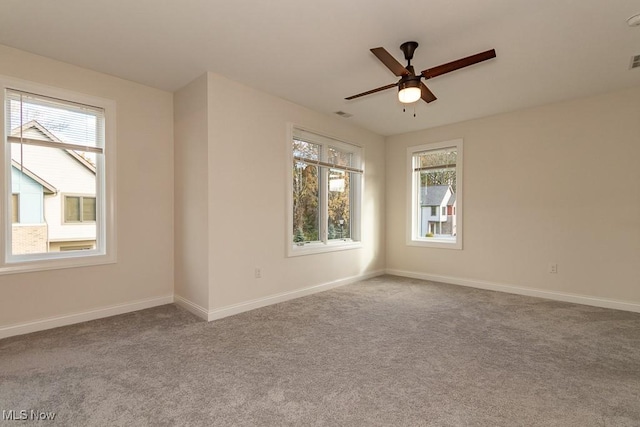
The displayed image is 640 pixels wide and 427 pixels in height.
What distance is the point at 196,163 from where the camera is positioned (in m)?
3.57

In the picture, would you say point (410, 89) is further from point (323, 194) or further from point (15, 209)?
point (15, 209)

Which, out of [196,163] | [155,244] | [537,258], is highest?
[196,163]

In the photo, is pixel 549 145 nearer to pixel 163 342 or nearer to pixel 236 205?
pixel 236 205

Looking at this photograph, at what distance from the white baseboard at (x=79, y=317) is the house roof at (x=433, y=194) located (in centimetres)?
435

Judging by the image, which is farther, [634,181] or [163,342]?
[634,181]

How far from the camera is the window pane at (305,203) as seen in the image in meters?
4.51

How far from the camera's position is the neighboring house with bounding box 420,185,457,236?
17.4ft

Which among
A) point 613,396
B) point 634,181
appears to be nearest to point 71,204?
point 613,396

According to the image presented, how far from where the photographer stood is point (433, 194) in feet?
18.2

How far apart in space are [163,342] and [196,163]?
1.89m

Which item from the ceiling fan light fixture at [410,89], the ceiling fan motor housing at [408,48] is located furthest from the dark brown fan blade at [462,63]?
the ceiling fan motor housing at [408,48]

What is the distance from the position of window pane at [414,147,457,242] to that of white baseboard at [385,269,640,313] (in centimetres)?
70

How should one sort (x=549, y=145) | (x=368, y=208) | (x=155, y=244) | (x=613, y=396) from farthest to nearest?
(x=368, y=208)
(x=549, y=145)
(x=155, y=244)
(x=613, y=396)

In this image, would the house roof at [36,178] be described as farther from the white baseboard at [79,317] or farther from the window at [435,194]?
the window at [435,194]
